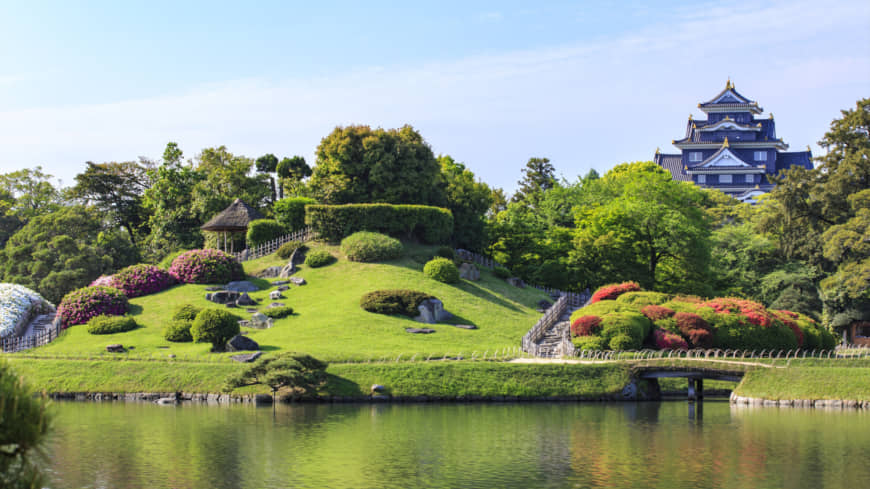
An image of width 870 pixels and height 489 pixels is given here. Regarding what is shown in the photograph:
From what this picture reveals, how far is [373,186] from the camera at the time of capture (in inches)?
2739

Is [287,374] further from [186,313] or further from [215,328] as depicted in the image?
[186,313]

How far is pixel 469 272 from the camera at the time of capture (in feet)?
207

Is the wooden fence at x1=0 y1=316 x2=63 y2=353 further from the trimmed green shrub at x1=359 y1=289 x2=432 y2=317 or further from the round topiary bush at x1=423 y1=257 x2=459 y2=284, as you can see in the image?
the round topiary bush at x1=423 y1=257 x2=459 y2=284

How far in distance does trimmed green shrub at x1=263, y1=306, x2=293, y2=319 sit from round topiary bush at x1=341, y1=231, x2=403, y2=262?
1017cm

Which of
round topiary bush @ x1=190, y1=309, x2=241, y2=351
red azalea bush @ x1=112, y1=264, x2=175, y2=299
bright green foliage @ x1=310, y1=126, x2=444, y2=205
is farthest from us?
bright green foliage @ x1=310, y1=126, x2=444, y2=205

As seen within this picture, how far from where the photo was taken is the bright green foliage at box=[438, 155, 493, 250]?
Result: 7038 cm

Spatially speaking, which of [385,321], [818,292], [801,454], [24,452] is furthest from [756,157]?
[24,452]

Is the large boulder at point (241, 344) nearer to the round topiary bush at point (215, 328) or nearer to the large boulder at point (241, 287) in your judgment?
the round topiary bush at point (215, 328)

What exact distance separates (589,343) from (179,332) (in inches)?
919

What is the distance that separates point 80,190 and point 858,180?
66.8 metres

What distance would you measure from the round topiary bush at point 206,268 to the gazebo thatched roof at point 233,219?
21.5 ft

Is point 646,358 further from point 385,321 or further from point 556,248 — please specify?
point 556,248

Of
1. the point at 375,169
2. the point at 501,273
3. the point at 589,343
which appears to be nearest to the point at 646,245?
the point at 501,273

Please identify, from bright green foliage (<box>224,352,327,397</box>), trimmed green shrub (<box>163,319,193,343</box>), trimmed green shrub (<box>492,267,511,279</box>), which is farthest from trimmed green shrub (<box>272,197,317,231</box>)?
bright green foliage (<box>224,352,327,397</box>)
